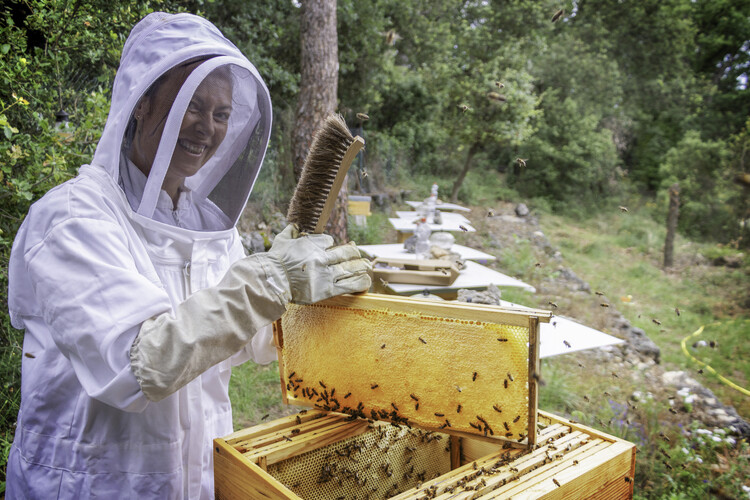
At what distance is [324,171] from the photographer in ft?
5.50

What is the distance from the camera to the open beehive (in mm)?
1476

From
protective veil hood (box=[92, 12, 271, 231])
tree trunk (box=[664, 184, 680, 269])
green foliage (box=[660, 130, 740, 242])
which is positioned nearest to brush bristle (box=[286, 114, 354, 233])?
protective veil hood (box=[92, 12, 271, 231])

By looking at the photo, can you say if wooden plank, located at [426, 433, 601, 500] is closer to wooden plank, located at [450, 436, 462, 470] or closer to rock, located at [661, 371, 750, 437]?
wooden plank, located at [450, 436, 462, 470]

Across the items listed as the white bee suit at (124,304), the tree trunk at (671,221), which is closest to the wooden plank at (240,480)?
the white bee suit at (124,304)

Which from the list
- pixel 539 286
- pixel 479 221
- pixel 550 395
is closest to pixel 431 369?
pixel 550 395

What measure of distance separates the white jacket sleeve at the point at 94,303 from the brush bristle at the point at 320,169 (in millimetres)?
542

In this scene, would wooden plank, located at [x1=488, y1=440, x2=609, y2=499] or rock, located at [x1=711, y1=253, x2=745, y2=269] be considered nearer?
wooden plank, located at [x1=488, y1=440, x2=609, y2=499]

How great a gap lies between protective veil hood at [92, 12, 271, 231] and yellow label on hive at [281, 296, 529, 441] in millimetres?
687

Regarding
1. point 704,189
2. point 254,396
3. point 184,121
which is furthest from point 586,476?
point 704,189

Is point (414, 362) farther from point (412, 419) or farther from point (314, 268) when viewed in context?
point (314, 268)

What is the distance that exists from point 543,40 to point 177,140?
62.8 feet

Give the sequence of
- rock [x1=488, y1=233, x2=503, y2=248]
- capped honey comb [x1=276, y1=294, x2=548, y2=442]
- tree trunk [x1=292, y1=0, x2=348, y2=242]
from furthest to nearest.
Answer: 1. rock [x1=488, y1=233, x2=503, y2=248]
2. tree trunk [x1=292, y1=0, x2=348, y2=242]
3. capped honey comb [x1=276, y1=294, x2=548, y2=442]

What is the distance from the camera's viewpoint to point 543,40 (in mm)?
18109

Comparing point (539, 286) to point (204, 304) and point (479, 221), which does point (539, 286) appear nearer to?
point (479, 221)
